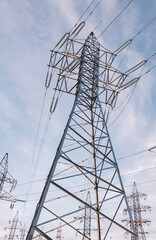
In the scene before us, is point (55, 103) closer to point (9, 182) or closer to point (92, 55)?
point (92, 55)

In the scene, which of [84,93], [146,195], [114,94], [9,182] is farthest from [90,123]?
[146,195]

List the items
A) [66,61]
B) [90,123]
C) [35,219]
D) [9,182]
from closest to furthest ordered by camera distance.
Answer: [35,219] → [90,123] → [66,61] → [9,182]

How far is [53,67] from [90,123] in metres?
4.69

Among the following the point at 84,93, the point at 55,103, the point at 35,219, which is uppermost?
the point at 55,103

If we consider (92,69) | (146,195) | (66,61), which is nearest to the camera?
(92,69)

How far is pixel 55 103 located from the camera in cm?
1094

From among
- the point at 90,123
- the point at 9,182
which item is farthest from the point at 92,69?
the point at 9,182

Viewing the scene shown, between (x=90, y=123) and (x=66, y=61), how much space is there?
5.01 m

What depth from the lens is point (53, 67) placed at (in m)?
10.7

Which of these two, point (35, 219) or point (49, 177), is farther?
point (49, 177)

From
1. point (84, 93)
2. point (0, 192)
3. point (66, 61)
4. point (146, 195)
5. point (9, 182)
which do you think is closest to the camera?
point (84, 93)

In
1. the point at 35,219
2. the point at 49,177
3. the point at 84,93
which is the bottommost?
the point at 35,219

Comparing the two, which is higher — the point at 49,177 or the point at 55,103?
the point at 55,103

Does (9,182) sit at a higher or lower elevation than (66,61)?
lower
